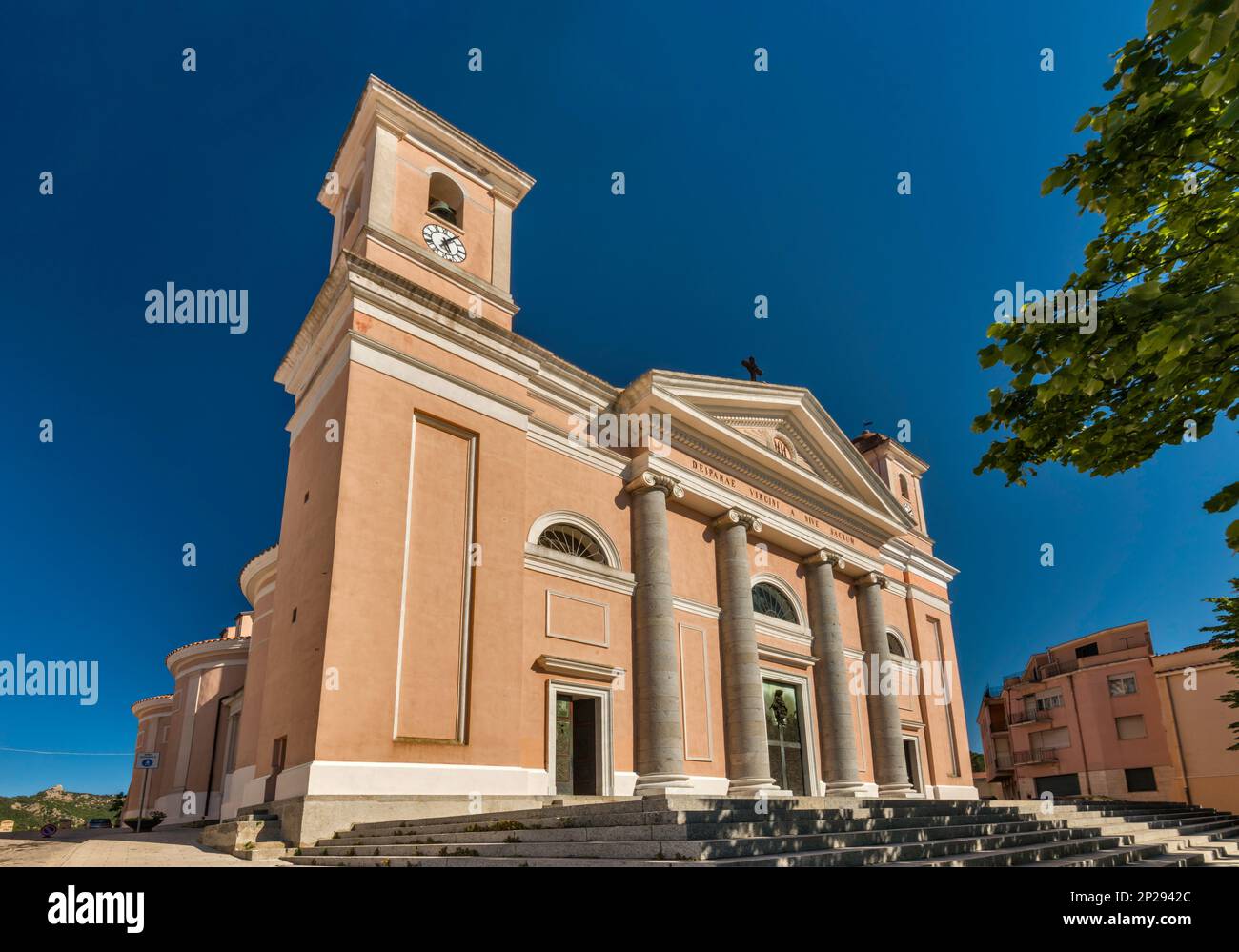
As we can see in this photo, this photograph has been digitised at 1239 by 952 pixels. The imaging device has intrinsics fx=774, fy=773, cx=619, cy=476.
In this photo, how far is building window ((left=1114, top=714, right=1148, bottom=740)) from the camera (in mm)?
34812

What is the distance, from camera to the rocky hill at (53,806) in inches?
1899

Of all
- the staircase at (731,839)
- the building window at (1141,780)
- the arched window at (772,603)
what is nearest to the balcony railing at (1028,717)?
the building window at (1141,780)

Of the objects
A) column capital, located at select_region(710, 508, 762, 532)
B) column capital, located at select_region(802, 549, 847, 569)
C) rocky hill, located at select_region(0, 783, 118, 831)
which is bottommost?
rocky hill, located at select_region(0, 783, 118, 831)

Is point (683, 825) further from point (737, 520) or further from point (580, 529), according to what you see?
point (737, 520)

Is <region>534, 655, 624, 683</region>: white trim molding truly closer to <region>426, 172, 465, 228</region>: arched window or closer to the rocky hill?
<region>426, 172, 465, 228</region>: arched window

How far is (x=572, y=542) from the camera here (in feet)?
51.7

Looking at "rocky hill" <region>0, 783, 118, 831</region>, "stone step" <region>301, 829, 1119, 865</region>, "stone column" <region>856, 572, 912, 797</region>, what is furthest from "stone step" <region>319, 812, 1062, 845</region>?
"rocky hill" <region>0, 783, 118, 831</region>

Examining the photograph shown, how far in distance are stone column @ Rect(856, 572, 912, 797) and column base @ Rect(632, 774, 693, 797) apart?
26.2 feet

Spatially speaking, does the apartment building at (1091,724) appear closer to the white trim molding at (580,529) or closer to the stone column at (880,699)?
the stone column at (880,699)

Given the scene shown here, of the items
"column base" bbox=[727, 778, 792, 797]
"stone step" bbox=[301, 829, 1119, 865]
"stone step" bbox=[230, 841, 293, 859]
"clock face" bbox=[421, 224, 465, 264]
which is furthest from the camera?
"column base" bbox=[727, 778, 792, 797]

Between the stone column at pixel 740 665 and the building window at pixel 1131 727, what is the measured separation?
27213 mm

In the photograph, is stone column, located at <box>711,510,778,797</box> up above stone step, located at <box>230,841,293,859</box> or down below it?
above

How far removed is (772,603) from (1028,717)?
28648 mm
